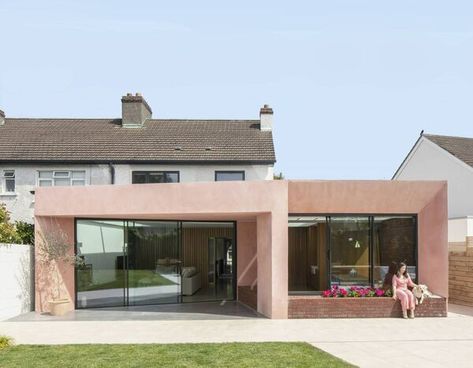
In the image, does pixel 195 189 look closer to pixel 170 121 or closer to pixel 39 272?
pixel 39 272

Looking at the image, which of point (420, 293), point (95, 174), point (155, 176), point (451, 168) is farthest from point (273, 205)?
point (451, 168)

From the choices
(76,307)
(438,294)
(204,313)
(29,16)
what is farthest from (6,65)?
(438,294)

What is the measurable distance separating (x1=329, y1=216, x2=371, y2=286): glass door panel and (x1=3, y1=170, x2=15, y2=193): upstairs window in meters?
14.1

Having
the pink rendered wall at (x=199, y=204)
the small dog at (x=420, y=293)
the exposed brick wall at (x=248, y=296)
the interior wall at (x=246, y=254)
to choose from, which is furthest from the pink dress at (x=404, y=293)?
the interior wall at (x=246, y=254)

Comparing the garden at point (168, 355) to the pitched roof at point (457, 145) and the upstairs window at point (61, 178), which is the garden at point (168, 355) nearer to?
the upstairs window at point (61, 178)

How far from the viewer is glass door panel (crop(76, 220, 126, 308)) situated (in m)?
16.5

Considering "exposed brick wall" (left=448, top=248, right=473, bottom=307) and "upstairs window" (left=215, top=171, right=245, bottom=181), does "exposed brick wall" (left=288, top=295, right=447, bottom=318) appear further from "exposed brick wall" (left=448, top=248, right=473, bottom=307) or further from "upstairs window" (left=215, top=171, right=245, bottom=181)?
"upstairs window" (left=215, top=171, right=245, bottom=181)

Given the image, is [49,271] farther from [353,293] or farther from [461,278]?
[461,278]

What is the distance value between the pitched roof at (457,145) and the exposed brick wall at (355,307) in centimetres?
961

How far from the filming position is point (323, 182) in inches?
571

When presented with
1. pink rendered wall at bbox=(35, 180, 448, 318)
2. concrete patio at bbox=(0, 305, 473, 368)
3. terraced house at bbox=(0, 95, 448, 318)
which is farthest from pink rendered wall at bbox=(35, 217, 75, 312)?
concrete patio at bbox=(0, 305, 473, 368)

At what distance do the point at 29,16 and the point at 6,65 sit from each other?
3462 millimetres

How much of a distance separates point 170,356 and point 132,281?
775cm

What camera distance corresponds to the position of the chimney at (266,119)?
78.3 ft
